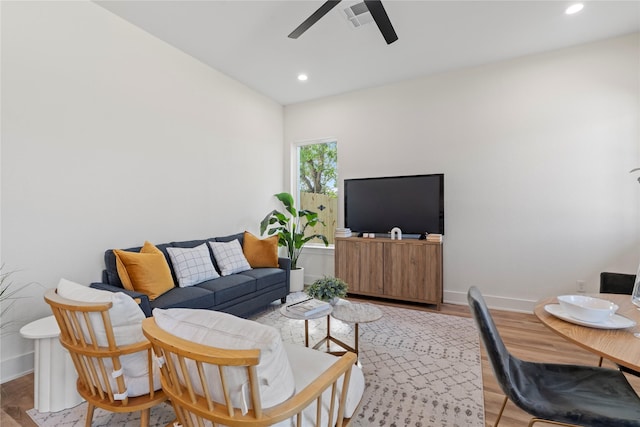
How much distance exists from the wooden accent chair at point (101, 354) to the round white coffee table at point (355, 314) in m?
1.24

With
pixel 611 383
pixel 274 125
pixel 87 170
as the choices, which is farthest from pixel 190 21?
pixel 611 383

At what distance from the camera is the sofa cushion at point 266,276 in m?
3.34

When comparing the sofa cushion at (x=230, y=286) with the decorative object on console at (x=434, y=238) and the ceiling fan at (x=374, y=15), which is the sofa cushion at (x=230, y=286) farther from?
the ceiling fan at (x=374, y=15)

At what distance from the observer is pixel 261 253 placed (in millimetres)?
3840

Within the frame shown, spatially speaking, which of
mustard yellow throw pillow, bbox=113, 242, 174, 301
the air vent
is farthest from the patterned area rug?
the air vent

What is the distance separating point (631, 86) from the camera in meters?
3.16

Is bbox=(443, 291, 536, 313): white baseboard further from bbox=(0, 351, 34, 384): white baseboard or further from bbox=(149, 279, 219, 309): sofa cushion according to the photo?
bbox=(0, 351, 34, 384): white baseboard

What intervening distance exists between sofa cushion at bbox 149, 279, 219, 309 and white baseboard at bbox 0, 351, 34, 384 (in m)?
0.96

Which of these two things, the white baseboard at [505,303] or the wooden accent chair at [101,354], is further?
the white baseboard at [505,303]

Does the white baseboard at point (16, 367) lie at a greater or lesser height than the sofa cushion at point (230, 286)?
lesser

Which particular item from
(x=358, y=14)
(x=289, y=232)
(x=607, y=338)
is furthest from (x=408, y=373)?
(x=358, y=14)

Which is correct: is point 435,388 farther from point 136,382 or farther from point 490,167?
point 490,167

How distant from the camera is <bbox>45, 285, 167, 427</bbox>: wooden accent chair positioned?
130 cm

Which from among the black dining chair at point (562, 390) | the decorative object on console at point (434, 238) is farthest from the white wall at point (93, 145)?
the black dining chair at point (562, 390)
